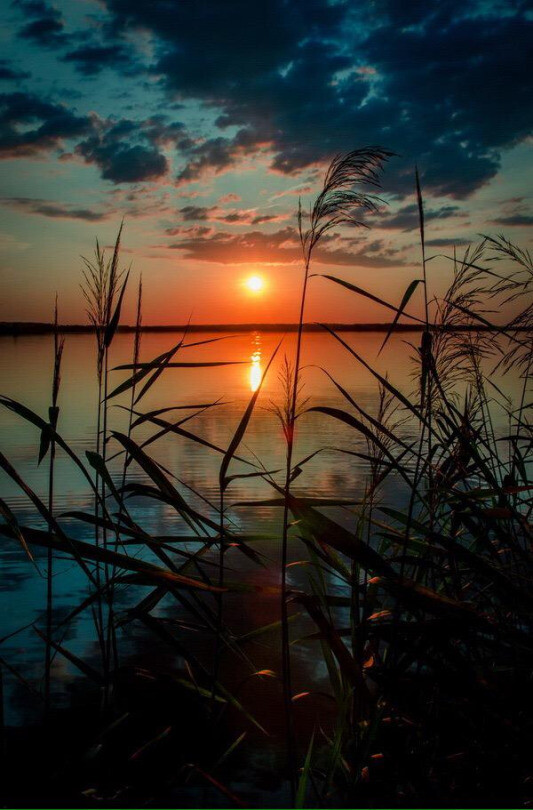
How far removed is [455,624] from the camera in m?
1.98

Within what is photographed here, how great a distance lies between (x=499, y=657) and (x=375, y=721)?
20.7 inches

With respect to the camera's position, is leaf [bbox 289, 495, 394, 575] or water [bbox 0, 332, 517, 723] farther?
water [bbox 0, 332, 517, 723]

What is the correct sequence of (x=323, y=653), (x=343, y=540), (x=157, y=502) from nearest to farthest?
1. (x=343, y=540)
2. (x=323, y=653)
3. (x=157, y=502)

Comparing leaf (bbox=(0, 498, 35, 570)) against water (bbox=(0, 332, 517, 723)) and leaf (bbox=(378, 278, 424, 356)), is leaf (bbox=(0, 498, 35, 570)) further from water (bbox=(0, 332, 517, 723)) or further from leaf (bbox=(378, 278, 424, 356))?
leaf (bbox=(378, 278, 424, 356))

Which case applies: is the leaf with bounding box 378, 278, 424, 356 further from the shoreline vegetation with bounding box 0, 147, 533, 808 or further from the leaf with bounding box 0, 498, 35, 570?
the leaf with bounding box 0, 498, 35, 570

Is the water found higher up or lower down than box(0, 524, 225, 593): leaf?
lower down

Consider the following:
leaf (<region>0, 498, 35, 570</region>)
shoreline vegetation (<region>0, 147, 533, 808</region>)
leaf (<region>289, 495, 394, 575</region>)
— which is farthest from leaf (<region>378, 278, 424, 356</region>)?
leaf (<region>0, 498, 35, 570</region>)

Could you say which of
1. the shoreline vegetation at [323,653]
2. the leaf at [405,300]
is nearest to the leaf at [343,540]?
the shoreline vegetation at [323,653]

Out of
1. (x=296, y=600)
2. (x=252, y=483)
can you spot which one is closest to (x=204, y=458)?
(x=252, y=483)

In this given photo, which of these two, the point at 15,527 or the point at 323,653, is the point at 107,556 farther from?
the point at 323,653

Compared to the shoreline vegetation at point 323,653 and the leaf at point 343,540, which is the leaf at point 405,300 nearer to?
the shoreline vegetation at point 323,653

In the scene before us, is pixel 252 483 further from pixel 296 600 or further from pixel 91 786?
pixel 296 600

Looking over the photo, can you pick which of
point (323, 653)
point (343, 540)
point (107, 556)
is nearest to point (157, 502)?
point (323, 653)

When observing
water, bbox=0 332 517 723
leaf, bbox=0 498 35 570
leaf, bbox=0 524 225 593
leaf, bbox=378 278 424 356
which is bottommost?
water, bbox=0 332 517 723
